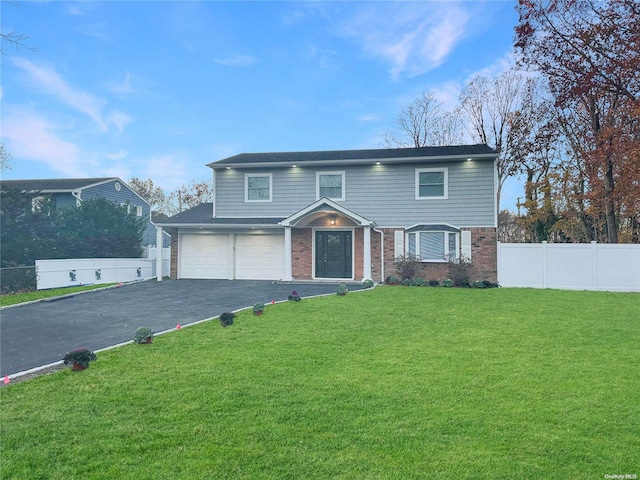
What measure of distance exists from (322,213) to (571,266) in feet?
31.3

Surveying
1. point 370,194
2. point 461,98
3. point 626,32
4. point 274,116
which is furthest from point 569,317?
point 461,98

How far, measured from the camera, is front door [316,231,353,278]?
17109mm

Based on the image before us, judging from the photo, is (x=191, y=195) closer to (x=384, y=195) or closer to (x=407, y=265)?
(x=384, y=195)

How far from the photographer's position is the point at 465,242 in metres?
16.2

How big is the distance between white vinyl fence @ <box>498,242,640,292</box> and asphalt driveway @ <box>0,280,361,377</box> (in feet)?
20.2

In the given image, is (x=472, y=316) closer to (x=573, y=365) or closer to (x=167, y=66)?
(x=573, y=365)

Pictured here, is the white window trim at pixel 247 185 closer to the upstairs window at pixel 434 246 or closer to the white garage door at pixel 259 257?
the white garage door at pixel 259 257

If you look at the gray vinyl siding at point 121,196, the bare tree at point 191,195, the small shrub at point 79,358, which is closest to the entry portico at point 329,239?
the small shrub at point 79,358

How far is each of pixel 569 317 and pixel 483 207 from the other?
7.66 meters

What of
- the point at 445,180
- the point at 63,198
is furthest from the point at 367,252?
the point at 63,198

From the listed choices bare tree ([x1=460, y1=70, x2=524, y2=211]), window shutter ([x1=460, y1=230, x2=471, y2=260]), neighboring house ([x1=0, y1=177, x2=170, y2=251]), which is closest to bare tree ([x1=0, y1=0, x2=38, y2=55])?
window shutter ([x1=460, y1=230, x2=471, y2=260])

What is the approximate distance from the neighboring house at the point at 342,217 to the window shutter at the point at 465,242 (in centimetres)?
4

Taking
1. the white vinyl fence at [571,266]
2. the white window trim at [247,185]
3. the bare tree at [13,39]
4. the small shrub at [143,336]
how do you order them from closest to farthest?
the bare tree at [13,39], the small shrub at [143,336], the white vinyl fence at [571,266], the white window trim at [247,185]

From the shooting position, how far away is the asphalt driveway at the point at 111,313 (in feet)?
22.9
